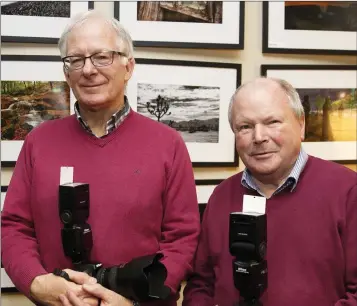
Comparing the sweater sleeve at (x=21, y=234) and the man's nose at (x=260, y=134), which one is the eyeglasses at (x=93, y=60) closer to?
the sweater sleeve at (x=21, y=234)

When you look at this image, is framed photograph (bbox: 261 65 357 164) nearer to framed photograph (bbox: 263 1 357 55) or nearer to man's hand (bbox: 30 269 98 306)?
framed photograph (bbox: 263 1 357 55)

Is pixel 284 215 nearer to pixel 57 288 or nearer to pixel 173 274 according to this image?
pixel 173 274

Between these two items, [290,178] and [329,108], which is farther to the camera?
[329,108]

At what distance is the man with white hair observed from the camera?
140 centimetres

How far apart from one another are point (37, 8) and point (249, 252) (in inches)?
55.2

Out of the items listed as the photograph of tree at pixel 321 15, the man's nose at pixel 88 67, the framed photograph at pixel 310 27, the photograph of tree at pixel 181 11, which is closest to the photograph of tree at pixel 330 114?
the framed photograph at pixel 310 27

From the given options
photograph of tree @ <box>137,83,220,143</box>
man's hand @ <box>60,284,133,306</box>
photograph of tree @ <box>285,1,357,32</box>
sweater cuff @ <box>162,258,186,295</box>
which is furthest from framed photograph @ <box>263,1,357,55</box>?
man's hand @ <box>60,284,133,306</box>

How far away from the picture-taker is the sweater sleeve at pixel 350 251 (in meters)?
1.37

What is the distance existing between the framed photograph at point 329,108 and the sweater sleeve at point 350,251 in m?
1.00

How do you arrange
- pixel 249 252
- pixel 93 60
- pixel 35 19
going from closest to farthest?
pixel 249 252 → pixel 93 60 → pixel 35 19

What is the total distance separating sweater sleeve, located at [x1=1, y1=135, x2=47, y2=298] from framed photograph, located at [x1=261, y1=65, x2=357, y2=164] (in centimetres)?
135

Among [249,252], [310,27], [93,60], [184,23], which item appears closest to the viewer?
[249,252]

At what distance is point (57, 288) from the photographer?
1.35 metres

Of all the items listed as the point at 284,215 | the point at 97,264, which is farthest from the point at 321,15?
the point at 97,264
